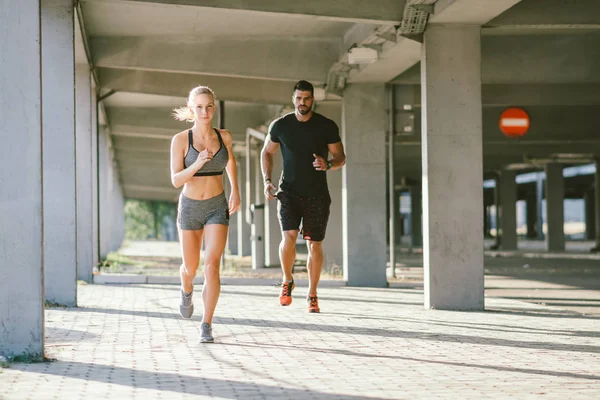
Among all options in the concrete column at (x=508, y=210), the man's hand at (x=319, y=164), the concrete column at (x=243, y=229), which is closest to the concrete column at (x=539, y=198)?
the concrete column at (x=508, y=210)

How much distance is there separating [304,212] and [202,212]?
211 cm

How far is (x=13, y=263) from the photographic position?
6.21 meters

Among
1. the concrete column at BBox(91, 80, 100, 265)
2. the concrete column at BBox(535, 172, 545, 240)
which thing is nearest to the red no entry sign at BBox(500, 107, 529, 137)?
the concrete column at BBox(91, 80, 100, 265)

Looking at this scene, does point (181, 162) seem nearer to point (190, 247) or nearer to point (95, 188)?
point (190, 247)

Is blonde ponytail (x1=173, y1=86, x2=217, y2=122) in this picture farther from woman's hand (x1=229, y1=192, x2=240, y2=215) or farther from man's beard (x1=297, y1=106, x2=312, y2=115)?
man's beard (x1=297, y1=106, x2=312, y2=115)

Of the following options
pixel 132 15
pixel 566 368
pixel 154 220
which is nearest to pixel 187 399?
pixel 566 368

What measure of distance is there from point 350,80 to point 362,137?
0.93m

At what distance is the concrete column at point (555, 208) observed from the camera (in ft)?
123

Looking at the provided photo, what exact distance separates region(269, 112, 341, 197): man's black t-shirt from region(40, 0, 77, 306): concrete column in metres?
2.95

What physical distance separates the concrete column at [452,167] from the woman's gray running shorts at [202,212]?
13.1 ft

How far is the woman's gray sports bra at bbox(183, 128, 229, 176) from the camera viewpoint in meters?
7.43

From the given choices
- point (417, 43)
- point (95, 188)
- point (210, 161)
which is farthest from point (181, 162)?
point (95, 188)

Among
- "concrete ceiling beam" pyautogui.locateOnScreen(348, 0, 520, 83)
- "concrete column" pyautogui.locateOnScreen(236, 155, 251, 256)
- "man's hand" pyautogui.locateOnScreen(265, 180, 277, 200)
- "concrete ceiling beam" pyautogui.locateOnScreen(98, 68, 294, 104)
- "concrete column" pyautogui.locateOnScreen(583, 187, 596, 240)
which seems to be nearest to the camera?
"man's hand" pyautogui.locateOnScreen(265, 180, 277, 200)

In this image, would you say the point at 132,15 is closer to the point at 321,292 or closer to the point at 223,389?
the point at 321,292
